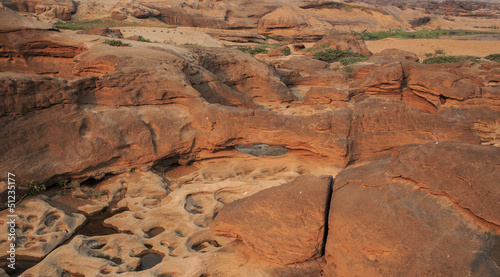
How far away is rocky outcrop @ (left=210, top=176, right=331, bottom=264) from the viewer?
11.5 ft

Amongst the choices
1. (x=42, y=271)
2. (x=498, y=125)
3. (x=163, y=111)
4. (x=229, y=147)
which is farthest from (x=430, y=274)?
(x=498, y=125)

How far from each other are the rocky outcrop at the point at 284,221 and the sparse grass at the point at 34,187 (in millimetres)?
2975

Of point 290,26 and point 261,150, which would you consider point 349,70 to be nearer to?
point 261,150

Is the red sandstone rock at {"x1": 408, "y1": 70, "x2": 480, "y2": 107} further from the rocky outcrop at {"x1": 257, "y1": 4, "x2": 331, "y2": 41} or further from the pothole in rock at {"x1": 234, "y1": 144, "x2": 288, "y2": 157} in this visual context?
the rocky outcrop at {"x1": 257, "y1": 4, "x2": 331, "y2": 41}

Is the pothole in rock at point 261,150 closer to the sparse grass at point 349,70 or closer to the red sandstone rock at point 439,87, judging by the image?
the red sandstone rock at point 439,87

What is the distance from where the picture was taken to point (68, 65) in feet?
27.4

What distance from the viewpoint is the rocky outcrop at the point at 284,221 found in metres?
3.51

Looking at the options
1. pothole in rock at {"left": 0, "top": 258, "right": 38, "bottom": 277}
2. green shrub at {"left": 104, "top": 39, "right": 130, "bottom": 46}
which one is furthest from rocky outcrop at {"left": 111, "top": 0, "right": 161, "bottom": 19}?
pothole in rock at {"left": 0, "top": 258, "right": 38, "bottom": 277}

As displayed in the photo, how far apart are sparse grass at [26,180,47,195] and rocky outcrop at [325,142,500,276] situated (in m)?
4.22

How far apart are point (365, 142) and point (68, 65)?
263 inches

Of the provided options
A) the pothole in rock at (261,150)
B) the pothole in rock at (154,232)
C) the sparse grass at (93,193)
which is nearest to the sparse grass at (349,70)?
the pothole in rock at (261,150)

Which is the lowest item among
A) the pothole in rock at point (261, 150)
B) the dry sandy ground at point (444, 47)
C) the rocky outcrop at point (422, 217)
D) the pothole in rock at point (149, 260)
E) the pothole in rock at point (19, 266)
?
the dry sandy ground at point (444, 47)

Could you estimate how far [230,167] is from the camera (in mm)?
6820

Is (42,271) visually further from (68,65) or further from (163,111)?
(68,65)
